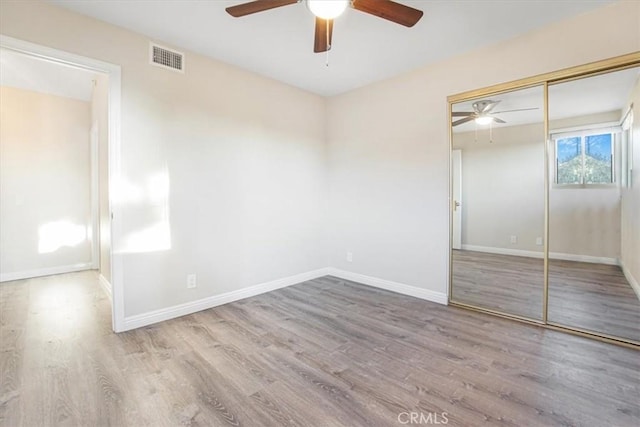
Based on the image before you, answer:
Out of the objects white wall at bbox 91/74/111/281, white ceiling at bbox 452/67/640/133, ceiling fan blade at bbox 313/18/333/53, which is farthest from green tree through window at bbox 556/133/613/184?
white wall at bbox 91/74/111/281

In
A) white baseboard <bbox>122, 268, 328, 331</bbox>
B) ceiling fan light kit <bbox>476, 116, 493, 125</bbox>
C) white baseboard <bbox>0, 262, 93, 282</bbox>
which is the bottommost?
white baseboard <bbox>122, 268, 328, 331</bbox>

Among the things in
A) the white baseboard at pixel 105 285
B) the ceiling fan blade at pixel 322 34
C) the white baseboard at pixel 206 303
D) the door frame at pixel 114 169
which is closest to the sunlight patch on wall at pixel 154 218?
the door frame at pixel 114 169

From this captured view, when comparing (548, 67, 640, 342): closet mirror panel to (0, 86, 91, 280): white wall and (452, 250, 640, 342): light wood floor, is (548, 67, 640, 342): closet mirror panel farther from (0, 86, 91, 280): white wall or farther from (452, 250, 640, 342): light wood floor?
(0, 86, 91, 280): white wall

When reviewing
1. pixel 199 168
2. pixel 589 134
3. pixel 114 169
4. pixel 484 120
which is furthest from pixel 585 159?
pixel 114 169

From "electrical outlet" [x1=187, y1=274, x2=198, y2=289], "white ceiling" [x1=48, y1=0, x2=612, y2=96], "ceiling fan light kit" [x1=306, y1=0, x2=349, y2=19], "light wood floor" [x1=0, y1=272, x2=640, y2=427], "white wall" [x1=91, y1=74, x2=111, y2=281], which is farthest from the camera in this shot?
"white wall" [x1=91, y1=74, x2=111, y2=281]

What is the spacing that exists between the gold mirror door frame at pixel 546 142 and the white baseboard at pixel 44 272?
5.23 meters

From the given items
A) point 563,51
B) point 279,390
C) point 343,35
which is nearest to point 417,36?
point 343,35

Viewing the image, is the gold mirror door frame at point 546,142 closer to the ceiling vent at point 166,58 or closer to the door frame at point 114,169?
the ceiling vent at point 166,58

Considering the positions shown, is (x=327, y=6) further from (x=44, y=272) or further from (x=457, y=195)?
(x=44, y=272)

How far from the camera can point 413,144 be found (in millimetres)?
3422

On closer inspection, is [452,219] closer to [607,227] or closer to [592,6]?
[607,227]

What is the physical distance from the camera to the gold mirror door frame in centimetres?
229

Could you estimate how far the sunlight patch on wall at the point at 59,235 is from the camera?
4285mm

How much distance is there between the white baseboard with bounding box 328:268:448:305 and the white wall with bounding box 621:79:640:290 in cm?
159
